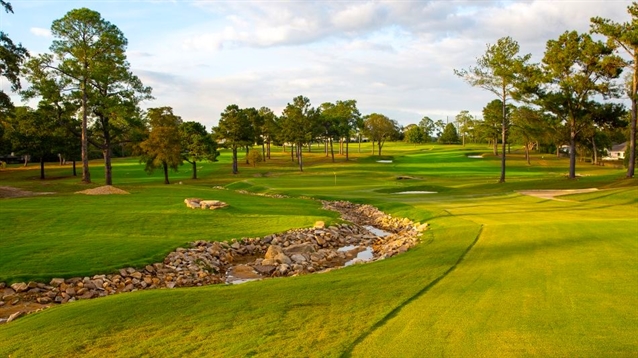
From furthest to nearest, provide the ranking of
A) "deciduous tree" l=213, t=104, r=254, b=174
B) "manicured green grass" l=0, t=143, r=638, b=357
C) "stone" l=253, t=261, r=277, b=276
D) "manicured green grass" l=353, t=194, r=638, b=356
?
"deciduous tree" l=213, t=104, r=254, b=174
"stone" l=253, t=261, r=277, b=276
"manicured green grass" l=0, t=143, r=638, b=357
"manicured green grass" l=353, t=194, r=638, b=356

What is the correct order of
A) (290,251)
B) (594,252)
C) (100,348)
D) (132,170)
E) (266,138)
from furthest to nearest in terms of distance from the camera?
(266,138) < (132,170) < (290,251) < (594,252) < (100,348)

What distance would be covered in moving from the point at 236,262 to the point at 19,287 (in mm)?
7272

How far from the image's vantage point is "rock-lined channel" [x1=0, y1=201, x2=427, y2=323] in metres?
12.6

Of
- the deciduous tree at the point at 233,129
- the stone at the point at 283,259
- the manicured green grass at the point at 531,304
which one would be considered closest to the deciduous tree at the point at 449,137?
the deciduous tree at the point at 233,129

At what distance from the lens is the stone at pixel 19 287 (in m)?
12.5

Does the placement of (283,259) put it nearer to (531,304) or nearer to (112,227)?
(112,227)

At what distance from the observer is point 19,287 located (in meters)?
12.5

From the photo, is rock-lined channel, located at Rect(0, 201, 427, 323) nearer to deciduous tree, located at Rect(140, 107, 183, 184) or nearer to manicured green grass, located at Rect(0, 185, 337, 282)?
manicured green grass, located at Rect(0, 185, 337, 282)

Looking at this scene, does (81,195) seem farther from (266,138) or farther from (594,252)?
(266,138)

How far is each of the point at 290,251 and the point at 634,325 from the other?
1273cm

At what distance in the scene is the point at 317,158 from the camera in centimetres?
10138

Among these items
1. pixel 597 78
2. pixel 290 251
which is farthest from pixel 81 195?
pixel 597 78

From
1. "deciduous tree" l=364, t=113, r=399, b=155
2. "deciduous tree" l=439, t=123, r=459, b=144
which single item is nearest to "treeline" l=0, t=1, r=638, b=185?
"deciduous tree" l=364, t=113, r=399, b=155

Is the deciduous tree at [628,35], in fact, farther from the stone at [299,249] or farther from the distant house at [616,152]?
the distant house at [616,152]
